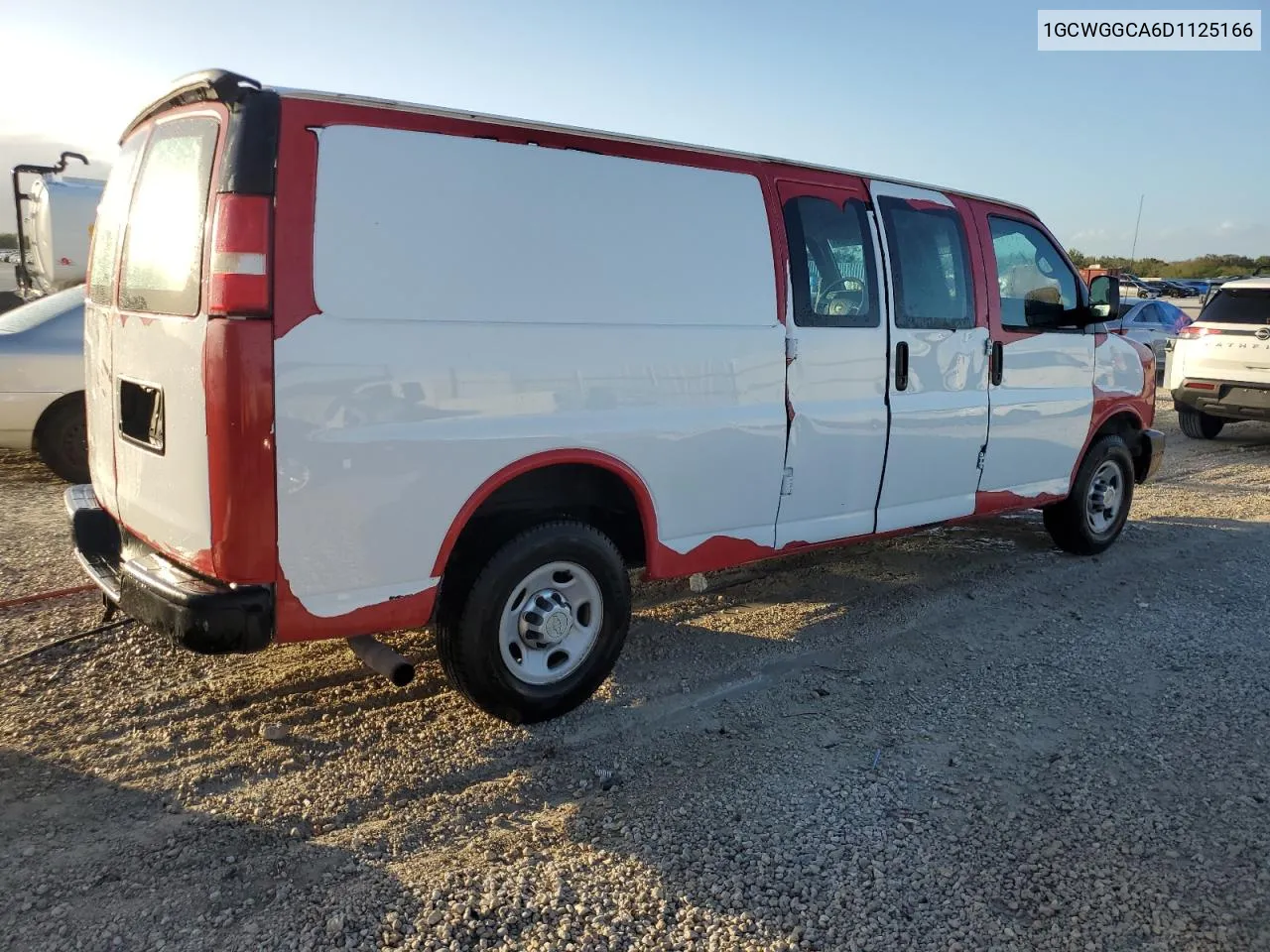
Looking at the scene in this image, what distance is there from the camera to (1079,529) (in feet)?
21.2

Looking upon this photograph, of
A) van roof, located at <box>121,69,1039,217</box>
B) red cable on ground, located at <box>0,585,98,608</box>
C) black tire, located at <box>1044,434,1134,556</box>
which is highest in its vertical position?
van roof, located at <box>121,69,1039,217</box>

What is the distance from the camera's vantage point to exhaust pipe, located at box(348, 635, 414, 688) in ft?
10.9

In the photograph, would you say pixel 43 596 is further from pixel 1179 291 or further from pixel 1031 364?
pixel 1179 291

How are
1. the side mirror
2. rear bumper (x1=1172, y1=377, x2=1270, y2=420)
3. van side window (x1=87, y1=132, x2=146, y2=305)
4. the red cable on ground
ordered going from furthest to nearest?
rear bumper (x1=1172, y1=377, x2=1270, y2=420), the side mirror, the red cable on ground, van side window (x1=87, y1=132, x2=146, y2=305)

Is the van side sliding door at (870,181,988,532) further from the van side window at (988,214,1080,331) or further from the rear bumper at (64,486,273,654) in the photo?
the rear bumper at (64,486,273,654)

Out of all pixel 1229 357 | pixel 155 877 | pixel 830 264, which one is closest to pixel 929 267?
pixel 830 264

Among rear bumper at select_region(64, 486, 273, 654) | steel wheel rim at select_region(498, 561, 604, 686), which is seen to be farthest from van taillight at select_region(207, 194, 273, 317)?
steel wheel rim at select_region(498, 561, 604, 686)

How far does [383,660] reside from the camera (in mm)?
3367

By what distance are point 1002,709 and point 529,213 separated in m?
2.88

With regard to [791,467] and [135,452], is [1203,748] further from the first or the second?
[135,452]

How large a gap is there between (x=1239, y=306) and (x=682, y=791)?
10.8 metres

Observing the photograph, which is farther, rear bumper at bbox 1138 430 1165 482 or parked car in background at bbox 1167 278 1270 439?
parked car in background at bbox 1167 278 1270 439

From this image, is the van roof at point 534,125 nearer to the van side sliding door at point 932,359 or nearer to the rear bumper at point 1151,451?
the van side sliding door at point 932,359

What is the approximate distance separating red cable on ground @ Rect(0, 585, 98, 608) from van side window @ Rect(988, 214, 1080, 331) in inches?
211
